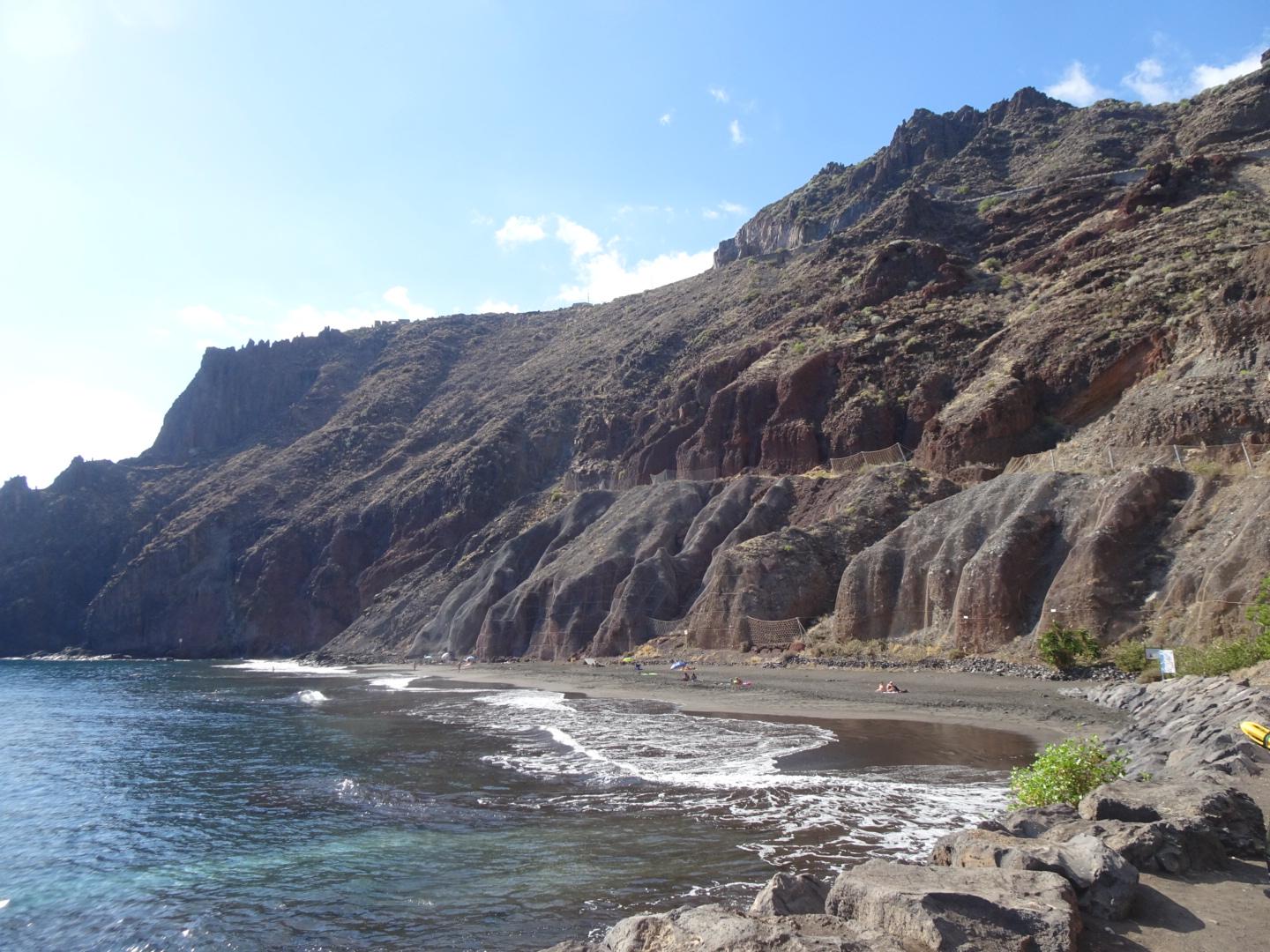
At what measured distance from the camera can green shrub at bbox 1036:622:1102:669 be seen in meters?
28.8

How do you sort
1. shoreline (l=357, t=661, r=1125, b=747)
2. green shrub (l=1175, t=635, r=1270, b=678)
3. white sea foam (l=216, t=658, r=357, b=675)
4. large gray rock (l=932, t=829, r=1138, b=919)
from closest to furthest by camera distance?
1. large gray rock (l=932, t=829, r=1138, b=919)
2. green shrub (l=1175, t=635, r=1270, b=678)
3. shoreline (l=357, t=661, r=1125, b=747)
4. white sea foam (l=216, t=658, r=357, b=675)

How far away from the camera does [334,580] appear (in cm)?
8919

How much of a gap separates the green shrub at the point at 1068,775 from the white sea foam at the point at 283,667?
2299 inches

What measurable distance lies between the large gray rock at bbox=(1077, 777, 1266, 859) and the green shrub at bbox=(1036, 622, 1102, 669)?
2131 cm

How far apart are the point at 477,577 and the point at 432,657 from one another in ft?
25.4

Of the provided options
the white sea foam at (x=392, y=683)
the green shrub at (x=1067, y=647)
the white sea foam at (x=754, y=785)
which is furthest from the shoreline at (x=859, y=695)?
the white sea foam at (x=392, y=683)

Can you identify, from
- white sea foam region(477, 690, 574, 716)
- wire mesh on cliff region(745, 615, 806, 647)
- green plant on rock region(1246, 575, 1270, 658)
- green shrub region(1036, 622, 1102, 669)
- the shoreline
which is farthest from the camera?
wire mesh on cliff region(745, 615, 806, 647)

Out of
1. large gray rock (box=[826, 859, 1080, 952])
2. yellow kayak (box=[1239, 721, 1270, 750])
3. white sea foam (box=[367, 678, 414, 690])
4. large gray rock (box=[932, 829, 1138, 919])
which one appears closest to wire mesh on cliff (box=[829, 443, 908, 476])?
white sea foam (box=[367, 678, 414, 690])

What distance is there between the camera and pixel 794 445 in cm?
6019

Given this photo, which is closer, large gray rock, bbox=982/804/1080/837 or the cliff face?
large gray rock, bbox=982/804/1080/837

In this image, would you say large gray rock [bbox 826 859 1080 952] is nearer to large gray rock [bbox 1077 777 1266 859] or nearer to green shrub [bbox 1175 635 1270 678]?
large gray rock [bbox 1077 777 1266 859]

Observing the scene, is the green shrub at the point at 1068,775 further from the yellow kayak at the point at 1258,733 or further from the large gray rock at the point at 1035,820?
the yellow kayak at the point at 1258,733

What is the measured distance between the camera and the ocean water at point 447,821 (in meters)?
11.5

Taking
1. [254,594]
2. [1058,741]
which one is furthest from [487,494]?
[1058,741]
